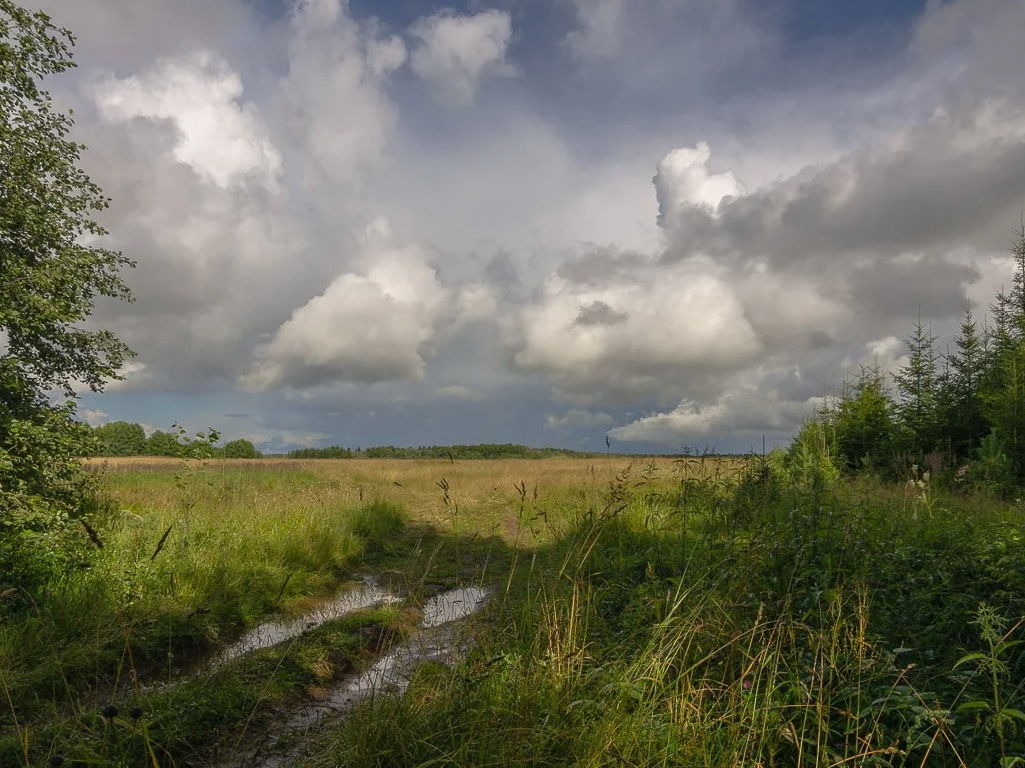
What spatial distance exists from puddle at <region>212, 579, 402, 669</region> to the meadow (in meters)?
0.20

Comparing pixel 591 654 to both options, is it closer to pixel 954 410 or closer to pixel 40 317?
pixel 40 317

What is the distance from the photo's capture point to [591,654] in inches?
156

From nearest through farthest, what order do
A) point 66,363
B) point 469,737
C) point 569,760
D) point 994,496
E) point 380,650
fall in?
point 569,760 → point 469,737 → point 380,650 → point 994,496 → point 66,363

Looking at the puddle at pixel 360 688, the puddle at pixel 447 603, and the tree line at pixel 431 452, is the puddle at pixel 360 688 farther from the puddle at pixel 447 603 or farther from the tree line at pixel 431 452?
the tree line at pixel 431 452

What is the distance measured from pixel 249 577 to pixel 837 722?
7203 mm

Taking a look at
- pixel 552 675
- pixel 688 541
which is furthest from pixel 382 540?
pixel 552 675

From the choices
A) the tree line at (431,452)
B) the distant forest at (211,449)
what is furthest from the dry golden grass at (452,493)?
the tree line at (431,452)

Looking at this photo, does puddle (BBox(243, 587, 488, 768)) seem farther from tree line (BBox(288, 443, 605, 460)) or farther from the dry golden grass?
tree line (BBox(288, 443, 605, 460))

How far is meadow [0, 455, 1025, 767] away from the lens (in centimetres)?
288

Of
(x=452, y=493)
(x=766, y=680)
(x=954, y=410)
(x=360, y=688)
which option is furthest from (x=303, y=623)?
(x=954, y=410)

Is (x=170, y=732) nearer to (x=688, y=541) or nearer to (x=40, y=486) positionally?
(x=40, y=486)

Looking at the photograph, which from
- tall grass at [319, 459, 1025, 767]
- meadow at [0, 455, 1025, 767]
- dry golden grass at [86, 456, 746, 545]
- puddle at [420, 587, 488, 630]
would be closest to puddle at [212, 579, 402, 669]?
meadow at [0, 455, 1025, 767]

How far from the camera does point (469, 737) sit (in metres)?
3.05

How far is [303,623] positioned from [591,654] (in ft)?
15.2
